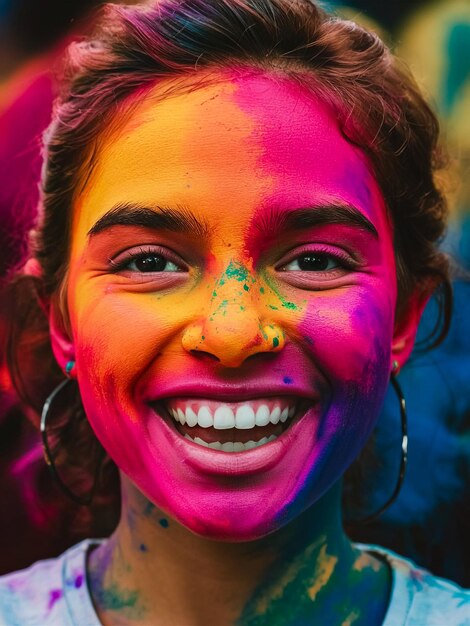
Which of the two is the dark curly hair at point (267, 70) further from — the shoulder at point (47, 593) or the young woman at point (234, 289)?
the shoulder at point (47, 593)

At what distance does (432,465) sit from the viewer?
2.42 metres

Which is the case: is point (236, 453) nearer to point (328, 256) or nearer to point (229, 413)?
point (229, 413)

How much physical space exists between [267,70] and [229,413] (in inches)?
29.1

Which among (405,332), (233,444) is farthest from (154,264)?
(405,332)

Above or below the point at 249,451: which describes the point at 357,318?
above

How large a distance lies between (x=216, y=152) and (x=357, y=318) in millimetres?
450

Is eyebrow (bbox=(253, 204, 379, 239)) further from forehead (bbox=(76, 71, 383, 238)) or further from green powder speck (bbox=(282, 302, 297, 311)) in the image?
green powder speck (bbox=(282, 302, 297, 311))

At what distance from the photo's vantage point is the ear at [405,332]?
1.80 metres

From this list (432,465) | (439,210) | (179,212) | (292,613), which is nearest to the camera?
(179,212)

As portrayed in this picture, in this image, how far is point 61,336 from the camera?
1822mm

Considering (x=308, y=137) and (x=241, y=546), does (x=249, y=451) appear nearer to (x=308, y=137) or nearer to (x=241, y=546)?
(x=241, y=546)

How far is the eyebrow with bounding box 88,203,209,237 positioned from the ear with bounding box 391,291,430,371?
25.2 inches

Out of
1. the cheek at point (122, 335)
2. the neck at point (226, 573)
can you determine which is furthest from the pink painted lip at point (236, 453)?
the neck at point (226, 573)

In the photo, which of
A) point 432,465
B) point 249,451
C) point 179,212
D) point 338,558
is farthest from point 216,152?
point 432,465
